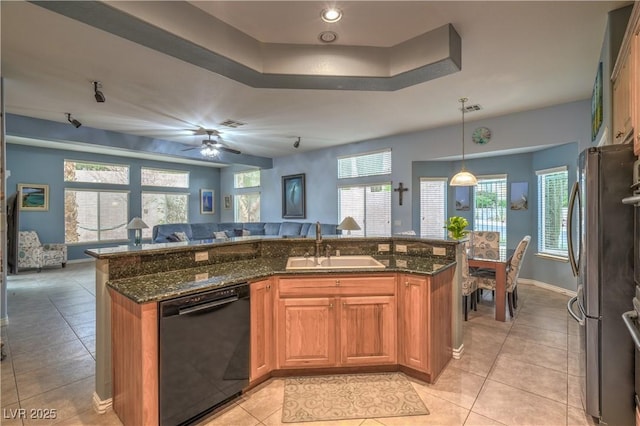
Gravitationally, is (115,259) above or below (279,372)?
above

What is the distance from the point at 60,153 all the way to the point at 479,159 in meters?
9.66

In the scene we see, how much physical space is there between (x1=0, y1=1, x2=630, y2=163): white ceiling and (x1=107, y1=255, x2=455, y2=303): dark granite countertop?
1814mm

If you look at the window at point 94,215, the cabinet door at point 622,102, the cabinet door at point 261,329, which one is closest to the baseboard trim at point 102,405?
the cabinet door at point 261,329

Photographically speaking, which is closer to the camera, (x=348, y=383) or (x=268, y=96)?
(x=348, y=383)

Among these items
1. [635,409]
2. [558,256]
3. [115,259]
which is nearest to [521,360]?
[635,409]

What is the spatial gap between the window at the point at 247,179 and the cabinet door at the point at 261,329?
7.55 metres

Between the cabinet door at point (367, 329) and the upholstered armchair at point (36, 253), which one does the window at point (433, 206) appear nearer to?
the cabinet door at point (367, 329)

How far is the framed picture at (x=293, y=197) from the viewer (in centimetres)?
830

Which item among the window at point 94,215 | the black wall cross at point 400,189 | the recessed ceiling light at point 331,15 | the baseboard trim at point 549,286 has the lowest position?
the baseboard trim at point 549,286

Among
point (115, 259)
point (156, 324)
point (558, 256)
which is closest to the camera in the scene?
point (156, 324)

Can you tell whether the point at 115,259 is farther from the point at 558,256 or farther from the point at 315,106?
the point at 558,256

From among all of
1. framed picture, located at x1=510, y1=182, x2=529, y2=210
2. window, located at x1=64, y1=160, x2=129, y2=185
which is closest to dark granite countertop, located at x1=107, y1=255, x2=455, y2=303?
framed picture, located at x1=510, y1=182, x2=529, y2=210

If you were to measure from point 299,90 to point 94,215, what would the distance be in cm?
720

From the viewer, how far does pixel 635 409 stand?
1.80 meters
